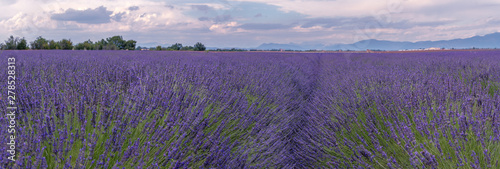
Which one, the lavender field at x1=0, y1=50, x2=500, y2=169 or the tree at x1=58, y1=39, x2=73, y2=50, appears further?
the tree at x1=58, y1=39, x2=73, y2=50

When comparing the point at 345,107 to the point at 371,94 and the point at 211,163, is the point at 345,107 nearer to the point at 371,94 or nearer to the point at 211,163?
the point at 371,94

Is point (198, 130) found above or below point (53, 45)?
below

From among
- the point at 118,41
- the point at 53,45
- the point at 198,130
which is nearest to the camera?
the point at 198,130

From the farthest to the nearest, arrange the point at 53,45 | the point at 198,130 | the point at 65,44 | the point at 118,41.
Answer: the point at 118,41, the point at 65,44, the point at 53,45, the point at 198,130

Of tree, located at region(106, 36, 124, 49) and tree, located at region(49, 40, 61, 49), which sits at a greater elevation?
tree, located at region(106, 36, 124, 49)

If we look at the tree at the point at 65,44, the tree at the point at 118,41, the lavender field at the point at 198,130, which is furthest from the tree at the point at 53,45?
the lavender field at the point at 198,130

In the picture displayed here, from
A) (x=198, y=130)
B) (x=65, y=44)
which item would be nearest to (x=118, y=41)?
(x=65, y=44)

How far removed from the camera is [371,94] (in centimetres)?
311

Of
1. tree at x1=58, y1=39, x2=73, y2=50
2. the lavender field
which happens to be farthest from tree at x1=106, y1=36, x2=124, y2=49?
the lavender field

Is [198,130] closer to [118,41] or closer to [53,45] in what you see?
[53,45]

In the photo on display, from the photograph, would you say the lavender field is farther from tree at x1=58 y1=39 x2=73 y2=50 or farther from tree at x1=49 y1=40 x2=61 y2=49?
tree at x1=58 y1=39 x2=73 y2=50

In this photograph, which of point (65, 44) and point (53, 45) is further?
point (65, 44)

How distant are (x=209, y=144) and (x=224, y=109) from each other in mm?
512

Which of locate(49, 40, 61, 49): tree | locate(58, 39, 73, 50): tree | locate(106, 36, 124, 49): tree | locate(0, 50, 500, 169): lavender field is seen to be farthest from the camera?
locate(106, 36, 124, 49): tree
